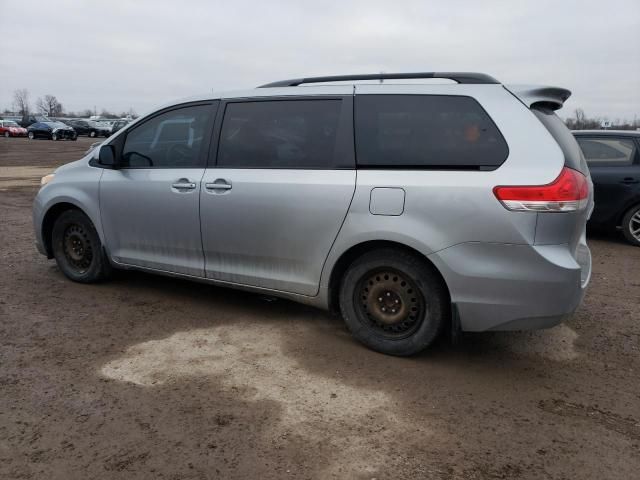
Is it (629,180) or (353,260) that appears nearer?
(353,260)

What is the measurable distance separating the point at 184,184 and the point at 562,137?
278 centimetres

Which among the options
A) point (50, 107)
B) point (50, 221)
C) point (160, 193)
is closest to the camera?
point (160, 193)

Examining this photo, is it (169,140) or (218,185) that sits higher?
(169,140)

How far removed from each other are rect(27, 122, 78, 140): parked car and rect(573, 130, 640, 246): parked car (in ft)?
138

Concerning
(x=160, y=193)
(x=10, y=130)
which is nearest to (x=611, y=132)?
(x=160, y=193)

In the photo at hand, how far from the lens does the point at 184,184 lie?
432cm

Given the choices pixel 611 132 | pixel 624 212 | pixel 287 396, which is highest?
pixel 611 132

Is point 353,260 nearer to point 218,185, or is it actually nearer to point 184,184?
point 218,185

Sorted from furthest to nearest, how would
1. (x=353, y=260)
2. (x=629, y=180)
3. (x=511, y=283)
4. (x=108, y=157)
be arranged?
1. (x=629, y=180)
2. (x=108, y=157)
3. (x=353, y=260)
4. (x=511, y=283)

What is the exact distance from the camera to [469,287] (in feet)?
10.8

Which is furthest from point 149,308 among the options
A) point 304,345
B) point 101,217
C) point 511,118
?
point 511,118

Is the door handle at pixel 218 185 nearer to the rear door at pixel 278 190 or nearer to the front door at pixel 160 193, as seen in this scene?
the rear door at pixel 278 190

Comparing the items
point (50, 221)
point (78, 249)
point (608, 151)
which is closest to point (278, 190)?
point (78, 249)

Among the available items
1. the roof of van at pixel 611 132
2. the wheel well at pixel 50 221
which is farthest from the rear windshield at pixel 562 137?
the roof of van at pixel 611 132
